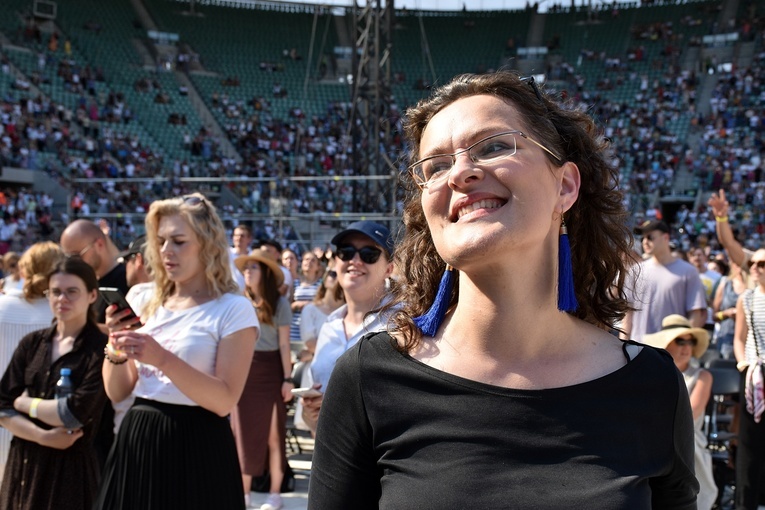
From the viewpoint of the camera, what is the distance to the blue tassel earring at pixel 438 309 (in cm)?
147

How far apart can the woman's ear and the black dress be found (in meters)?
2.50

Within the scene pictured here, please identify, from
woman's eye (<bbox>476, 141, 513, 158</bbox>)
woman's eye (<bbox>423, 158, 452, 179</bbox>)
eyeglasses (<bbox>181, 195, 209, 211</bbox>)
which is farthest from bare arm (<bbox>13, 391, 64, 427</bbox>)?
woman's eye (<bbox>476, 141, 513, 158</bbox>)

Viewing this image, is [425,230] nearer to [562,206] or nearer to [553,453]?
[562,206]

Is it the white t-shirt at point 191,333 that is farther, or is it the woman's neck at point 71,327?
the woman's neck at point 71,327

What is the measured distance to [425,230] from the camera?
1625mm

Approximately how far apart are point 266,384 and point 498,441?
176 inches

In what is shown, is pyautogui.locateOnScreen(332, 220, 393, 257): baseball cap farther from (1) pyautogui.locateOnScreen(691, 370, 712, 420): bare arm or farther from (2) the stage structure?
(2) the stage structure

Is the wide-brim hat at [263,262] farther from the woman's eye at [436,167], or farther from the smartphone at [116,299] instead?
the woman's eye at [436,167]

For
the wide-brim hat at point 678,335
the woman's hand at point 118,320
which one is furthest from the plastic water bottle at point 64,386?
the wide-brim hat at point 678,335

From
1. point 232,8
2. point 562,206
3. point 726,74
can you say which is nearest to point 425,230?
point 562,206

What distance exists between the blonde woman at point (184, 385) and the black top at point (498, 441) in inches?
58.9

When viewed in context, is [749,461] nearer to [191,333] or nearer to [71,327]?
[191,333]

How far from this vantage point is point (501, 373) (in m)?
1.36

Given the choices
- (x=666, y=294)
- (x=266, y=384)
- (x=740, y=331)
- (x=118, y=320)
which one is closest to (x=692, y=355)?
(x=740, y=331)
